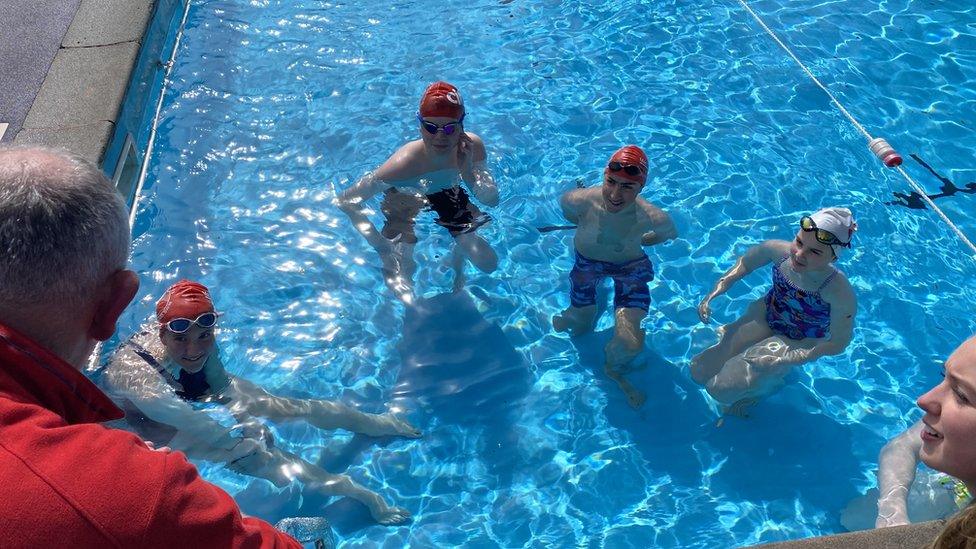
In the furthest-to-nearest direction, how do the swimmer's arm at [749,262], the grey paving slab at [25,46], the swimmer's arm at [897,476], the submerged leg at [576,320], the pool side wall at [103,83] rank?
the grey paving slab at [25,46], the pool side wall at [103,83], the submerged leg at [576,320], the swimmer's arm at [749,262], the swimmer's arm at [897,476]

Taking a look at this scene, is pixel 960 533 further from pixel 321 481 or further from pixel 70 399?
pixel 321 481

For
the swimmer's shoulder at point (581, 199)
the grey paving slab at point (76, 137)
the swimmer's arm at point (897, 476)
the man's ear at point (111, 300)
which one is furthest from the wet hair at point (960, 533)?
the grey paving slab at point (76, 137)

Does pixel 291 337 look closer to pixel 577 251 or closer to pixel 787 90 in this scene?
pixel 577 251

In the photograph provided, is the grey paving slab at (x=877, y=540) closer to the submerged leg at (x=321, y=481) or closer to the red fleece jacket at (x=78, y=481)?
the red fleece jacket at (x=78, y=481)

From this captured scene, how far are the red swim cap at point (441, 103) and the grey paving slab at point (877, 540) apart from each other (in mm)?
3284

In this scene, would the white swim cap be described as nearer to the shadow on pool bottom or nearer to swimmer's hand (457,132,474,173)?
the shadow on pool bottom

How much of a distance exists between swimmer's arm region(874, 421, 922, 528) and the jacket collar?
3.50 metres

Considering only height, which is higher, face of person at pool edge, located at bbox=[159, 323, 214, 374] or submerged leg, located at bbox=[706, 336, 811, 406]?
face of person at pool edge, located at bbox=[159, 323, 214, 374]

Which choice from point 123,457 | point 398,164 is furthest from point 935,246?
point 123,457

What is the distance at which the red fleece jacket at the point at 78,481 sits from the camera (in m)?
1.30

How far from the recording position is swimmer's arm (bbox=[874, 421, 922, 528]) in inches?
145

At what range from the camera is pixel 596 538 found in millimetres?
4234

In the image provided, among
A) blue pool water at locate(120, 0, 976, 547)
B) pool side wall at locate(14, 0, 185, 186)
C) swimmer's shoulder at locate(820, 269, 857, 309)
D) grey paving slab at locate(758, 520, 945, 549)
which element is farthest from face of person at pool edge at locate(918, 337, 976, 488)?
pool side wall at locate(14, 0, 185, 186)

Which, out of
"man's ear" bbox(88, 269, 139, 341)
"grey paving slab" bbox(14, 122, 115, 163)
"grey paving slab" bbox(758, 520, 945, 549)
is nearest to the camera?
"man's ear" bbox(88, 269, 139, 341)
